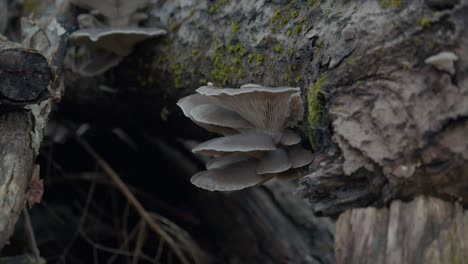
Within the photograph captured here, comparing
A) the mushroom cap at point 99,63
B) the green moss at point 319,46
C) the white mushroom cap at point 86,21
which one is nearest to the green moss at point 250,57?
the green moss at point 319,46

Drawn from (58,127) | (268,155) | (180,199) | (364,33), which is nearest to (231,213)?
(180,199)

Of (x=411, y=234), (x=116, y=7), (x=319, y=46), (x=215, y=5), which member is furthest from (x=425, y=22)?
(x=116, y=7)

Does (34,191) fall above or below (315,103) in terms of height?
below

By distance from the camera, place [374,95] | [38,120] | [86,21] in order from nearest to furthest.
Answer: [374,95] < [38,120] < [86,21]

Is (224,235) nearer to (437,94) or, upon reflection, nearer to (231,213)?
(231,213)

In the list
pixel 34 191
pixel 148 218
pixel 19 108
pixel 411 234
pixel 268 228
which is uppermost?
pixel 19 108

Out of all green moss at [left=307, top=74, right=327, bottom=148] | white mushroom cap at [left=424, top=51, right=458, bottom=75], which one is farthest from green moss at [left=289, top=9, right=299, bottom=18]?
white mushroom cap at [left=424, top=51, right=458, bottom=75]

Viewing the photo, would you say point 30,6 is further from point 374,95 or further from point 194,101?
point 374,95
